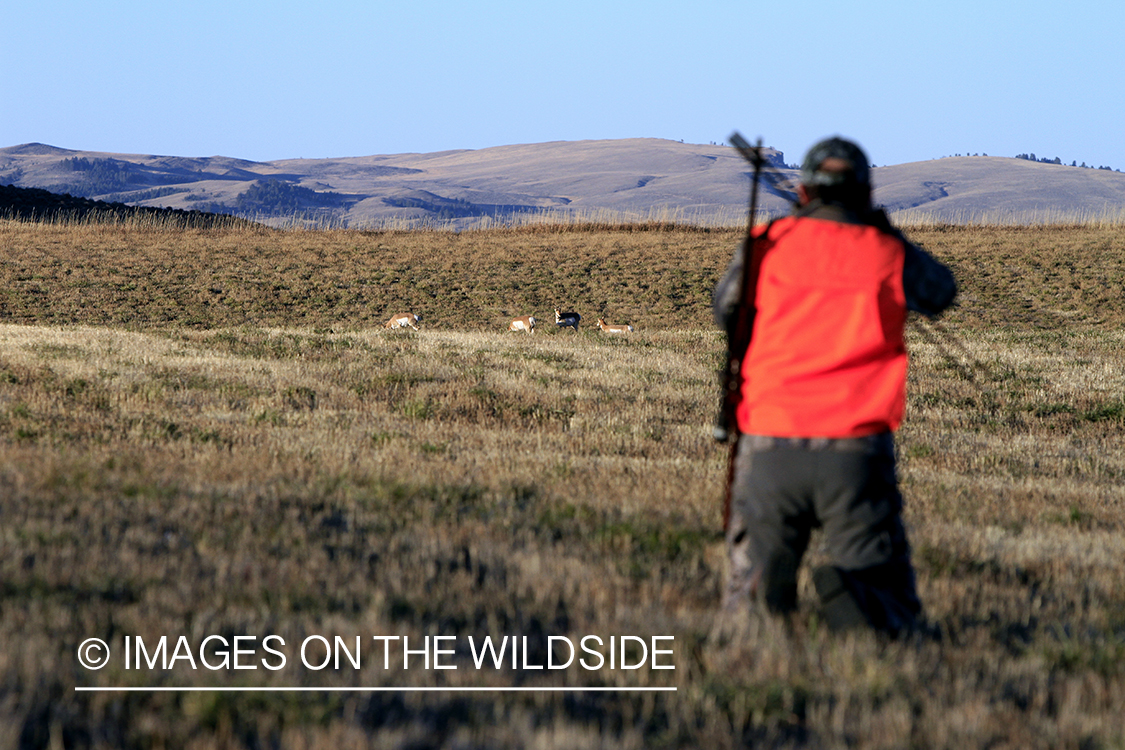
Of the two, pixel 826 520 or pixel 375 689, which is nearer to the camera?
pixel 375 689

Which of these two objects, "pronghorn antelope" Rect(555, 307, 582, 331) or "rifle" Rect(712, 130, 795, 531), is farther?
"pronghorn antelope" Rect(555, 307, 582, 331)

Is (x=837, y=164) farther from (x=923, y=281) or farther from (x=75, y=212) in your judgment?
(x=75, y=212)

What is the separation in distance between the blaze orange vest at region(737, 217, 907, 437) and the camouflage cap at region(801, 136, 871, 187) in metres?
0.22

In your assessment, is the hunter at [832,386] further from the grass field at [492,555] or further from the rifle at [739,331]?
the grass field at [492,555]

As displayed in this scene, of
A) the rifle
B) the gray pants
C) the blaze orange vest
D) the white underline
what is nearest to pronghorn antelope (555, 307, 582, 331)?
the rifle

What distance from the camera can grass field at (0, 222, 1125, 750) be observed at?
329cm

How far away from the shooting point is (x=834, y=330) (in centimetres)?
379

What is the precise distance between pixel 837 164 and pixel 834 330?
73 cm

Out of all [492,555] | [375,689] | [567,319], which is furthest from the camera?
[567,319]

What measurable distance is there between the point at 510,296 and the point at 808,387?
31.3 m

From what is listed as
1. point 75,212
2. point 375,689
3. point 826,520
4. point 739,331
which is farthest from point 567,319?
point 75,212

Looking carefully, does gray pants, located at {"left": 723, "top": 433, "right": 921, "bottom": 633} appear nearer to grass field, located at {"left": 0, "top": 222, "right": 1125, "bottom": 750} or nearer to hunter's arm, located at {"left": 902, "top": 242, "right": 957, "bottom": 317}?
grass field, located at {"left": 0, "top": 222, "right": 1125, "bottom": 750}

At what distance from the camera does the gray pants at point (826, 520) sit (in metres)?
3.85

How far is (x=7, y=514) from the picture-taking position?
524 cm
